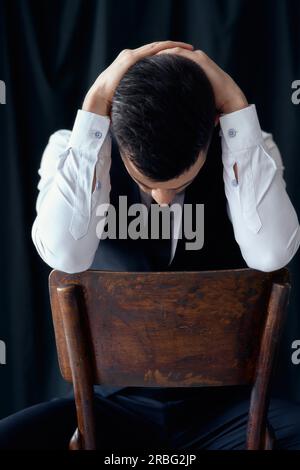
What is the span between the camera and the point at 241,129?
1.01 m

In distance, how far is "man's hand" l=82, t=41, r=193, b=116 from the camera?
0.94 m

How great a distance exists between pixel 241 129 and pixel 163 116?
24 cm

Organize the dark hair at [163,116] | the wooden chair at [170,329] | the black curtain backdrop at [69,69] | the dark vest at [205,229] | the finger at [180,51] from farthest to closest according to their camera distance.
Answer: the black curtain backdrop at [69,69]
the dark vest at [205,229]
the finger at [180,51]
the dark hair at [163,116]
the wooden chair at [170,329]

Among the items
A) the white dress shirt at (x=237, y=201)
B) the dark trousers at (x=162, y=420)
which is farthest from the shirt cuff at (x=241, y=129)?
the dark trousers at (x=162, y=420)

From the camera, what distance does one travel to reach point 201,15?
58.9 inches

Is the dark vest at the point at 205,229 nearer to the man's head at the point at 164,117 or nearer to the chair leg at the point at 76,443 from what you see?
the man's head at the point at 164,117

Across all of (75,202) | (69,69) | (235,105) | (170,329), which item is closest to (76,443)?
(170,329)

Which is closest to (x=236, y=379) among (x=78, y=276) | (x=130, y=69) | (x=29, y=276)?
(x=78, y=276)

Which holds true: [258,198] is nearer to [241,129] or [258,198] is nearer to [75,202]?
[241,129]

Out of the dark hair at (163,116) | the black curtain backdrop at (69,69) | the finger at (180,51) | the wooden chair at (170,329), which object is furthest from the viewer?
the black curtain backdrop at (69,69)

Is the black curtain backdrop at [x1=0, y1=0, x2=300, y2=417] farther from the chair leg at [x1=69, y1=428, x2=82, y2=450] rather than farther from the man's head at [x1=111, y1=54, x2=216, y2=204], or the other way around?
the chair leg at [x1=69, y1=428, x2=82, y2=450]

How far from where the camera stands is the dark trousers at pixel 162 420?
0.95 m

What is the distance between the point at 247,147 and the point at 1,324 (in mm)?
979

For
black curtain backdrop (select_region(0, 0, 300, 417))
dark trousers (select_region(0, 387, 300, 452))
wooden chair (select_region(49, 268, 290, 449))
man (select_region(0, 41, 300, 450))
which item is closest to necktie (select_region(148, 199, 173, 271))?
man (select_region(0, 41, 300, 450))
